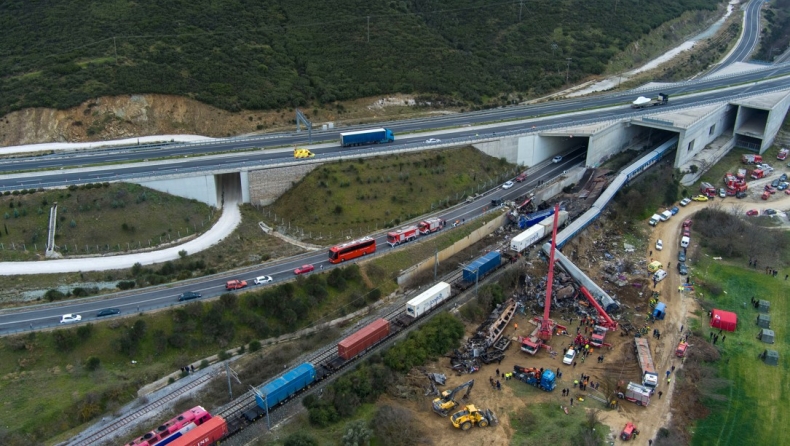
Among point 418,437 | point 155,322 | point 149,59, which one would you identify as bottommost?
point 418,437

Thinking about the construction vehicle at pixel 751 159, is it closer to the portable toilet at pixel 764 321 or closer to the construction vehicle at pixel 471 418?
the portable toilet at pixel 764 321

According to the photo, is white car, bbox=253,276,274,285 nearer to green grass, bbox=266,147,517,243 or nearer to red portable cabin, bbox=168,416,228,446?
green grass, bbox=266,147,517,243

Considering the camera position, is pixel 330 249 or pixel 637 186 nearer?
pixel 330 249

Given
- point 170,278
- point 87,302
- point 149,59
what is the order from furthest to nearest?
point 149,59
point 170,278
point 87,302

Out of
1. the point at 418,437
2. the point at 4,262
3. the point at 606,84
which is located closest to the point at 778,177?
the point at 606,84

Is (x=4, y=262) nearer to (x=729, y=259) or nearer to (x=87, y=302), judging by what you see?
(x=87, y=302)

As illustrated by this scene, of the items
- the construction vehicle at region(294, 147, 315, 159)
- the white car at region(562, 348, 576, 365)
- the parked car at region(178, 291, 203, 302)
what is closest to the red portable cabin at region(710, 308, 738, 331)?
the white car at region(562, 348, 576, 365)
